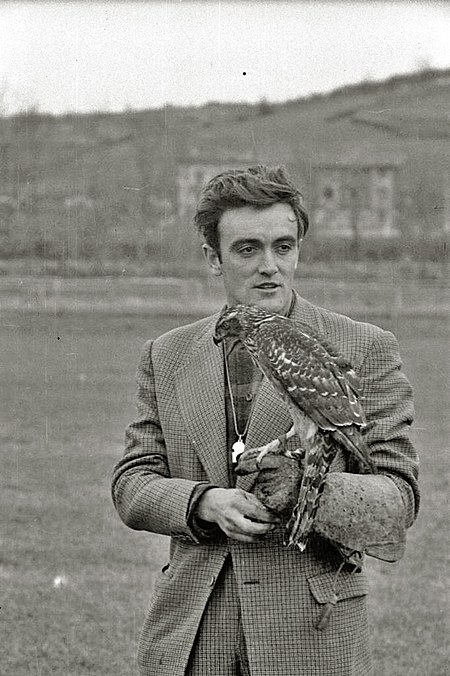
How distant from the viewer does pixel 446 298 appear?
13844mm

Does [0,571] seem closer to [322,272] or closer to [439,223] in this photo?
[322,272]

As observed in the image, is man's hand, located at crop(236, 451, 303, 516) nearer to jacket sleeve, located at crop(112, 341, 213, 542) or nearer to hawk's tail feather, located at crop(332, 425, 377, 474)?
hawk's tail feather, located at crop(332, 425, 377, 474)

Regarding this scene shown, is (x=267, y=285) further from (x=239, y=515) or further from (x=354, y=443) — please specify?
(x=239, y=515)

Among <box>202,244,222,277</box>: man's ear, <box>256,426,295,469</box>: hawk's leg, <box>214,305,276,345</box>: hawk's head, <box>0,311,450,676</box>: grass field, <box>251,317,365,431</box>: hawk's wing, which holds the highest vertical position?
<box>202,244,222,277</box>: man's ear

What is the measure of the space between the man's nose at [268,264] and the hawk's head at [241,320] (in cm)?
16

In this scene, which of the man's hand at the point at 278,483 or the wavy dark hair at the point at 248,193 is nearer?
the man's hand at the point at 278,483

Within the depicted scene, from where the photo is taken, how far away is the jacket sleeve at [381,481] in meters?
2.50

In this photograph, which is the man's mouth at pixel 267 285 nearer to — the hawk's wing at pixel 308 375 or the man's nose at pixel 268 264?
the man's nose at pixel 268 264

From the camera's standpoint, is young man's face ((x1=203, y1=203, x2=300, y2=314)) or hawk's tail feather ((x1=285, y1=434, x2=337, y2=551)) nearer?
hawk's tail feather ((x1=285, y1=434, x2=337, y2=551))

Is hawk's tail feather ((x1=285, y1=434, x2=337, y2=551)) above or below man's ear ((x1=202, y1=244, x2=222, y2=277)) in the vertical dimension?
below

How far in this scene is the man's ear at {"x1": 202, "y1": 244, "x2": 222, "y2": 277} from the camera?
3.09 m

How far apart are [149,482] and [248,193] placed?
990 millimetres

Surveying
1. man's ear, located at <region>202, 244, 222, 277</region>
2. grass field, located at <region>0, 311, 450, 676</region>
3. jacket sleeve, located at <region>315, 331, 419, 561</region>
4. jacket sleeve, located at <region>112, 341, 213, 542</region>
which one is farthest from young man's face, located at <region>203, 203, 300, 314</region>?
grass field, located at <region>0, 311, 450, 676</region>

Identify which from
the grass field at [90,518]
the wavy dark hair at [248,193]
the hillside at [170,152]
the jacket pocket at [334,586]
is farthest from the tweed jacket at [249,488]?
the hillside at [170,152]
